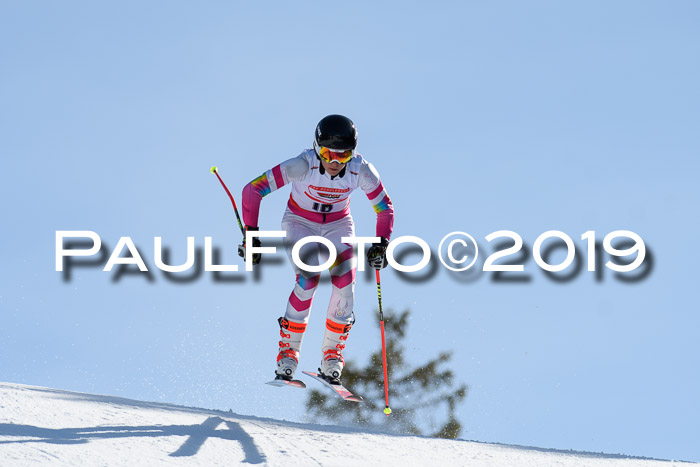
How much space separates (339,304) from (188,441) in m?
2.52

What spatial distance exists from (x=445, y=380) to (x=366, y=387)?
1.79m

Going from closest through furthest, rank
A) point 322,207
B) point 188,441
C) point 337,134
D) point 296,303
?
point 188,441 < point 337,134 < point 296,303 < point 322,207

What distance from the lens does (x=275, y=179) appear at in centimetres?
816

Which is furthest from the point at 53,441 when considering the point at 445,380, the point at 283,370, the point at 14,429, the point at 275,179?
the point at 445,380

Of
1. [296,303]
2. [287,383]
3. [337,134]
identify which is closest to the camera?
[337,134]

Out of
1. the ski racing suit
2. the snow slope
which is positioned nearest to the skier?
the ski racing suit

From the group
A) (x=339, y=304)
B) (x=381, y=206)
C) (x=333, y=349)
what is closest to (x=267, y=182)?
(x=381, y=206)

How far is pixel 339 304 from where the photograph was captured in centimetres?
830

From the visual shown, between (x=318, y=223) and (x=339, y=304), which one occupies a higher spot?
(x=318, y=223)

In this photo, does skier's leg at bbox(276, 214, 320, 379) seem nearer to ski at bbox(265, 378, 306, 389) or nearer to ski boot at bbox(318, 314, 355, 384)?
ski at bbox(265, 378, 306, 389)

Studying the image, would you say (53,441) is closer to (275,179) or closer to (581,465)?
(275,179)

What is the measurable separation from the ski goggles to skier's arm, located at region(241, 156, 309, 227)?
0.94ft

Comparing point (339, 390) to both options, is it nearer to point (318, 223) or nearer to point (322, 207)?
point (318, 223)

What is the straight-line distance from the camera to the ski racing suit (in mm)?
8156
